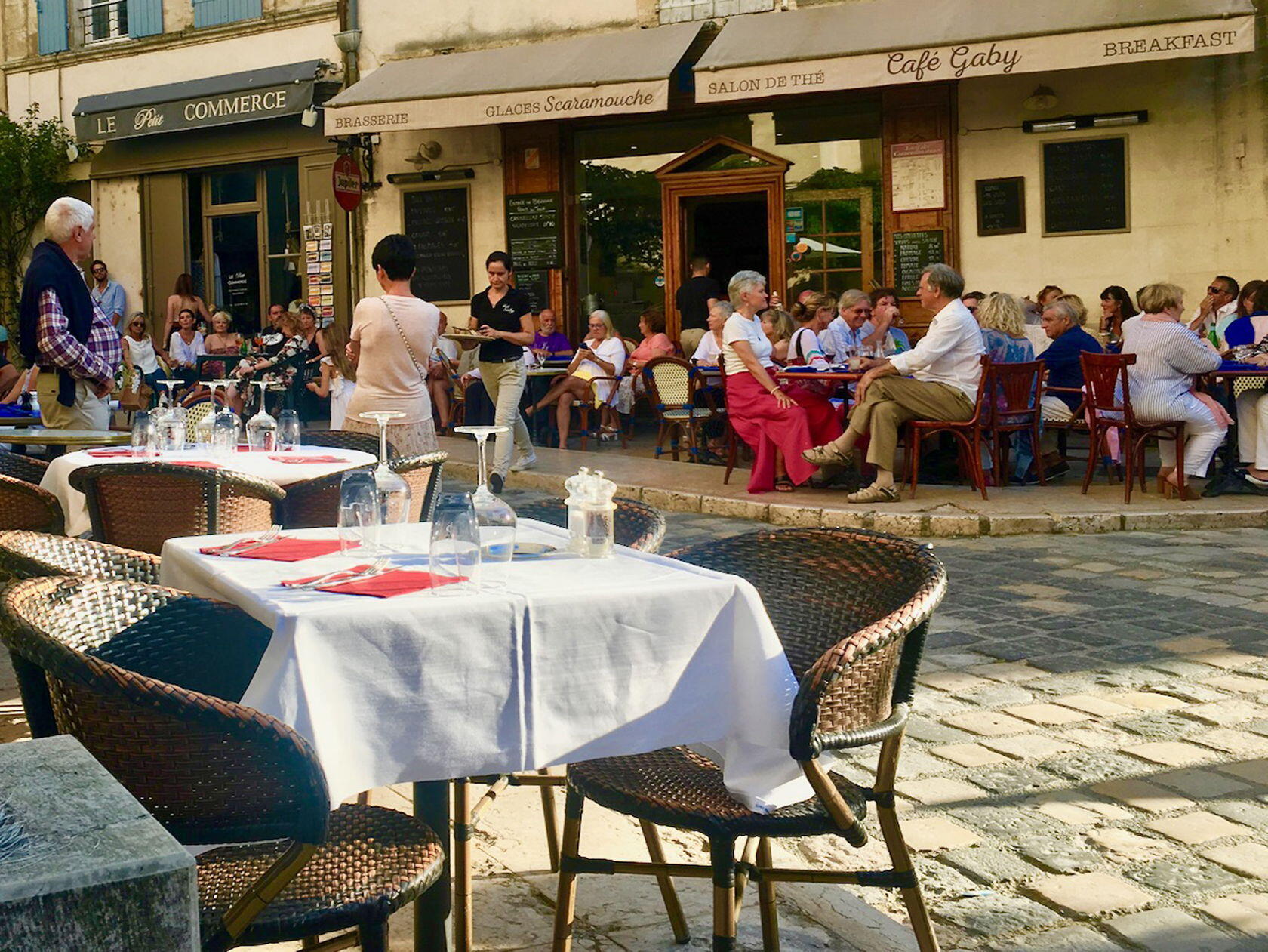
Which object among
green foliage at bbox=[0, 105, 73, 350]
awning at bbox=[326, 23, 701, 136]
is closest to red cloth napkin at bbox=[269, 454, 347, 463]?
awning at bbox=[326, 23, 701, 136]

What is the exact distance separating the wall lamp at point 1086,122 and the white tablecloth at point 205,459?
9887 mm

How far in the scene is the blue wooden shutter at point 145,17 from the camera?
20.2 meters

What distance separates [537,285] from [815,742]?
47.4 ft

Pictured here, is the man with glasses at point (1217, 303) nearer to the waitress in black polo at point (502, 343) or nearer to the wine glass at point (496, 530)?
the waitress in black polo at point (502, 343)

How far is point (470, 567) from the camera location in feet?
9.89

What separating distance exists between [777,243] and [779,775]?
1334 centimetres

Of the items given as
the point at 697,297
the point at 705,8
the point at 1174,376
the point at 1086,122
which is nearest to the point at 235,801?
the point at 1174,376

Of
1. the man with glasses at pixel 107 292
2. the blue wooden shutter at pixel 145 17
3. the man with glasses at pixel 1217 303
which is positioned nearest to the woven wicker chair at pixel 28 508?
the man with glasses at pixel 1217 303

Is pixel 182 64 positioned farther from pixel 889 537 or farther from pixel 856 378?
pixel 889 537

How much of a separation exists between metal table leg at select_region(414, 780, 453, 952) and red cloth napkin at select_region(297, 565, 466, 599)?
360mm

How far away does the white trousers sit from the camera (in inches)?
398

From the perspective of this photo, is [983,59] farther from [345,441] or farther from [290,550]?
[290,550]

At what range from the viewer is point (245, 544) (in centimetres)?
361

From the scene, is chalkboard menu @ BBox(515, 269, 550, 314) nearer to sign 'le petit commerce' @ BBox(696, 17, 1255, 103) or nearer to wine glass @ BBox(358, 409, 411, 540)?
sign 'le petit commerce' @ BBox(696, 17, 1255, 103)
